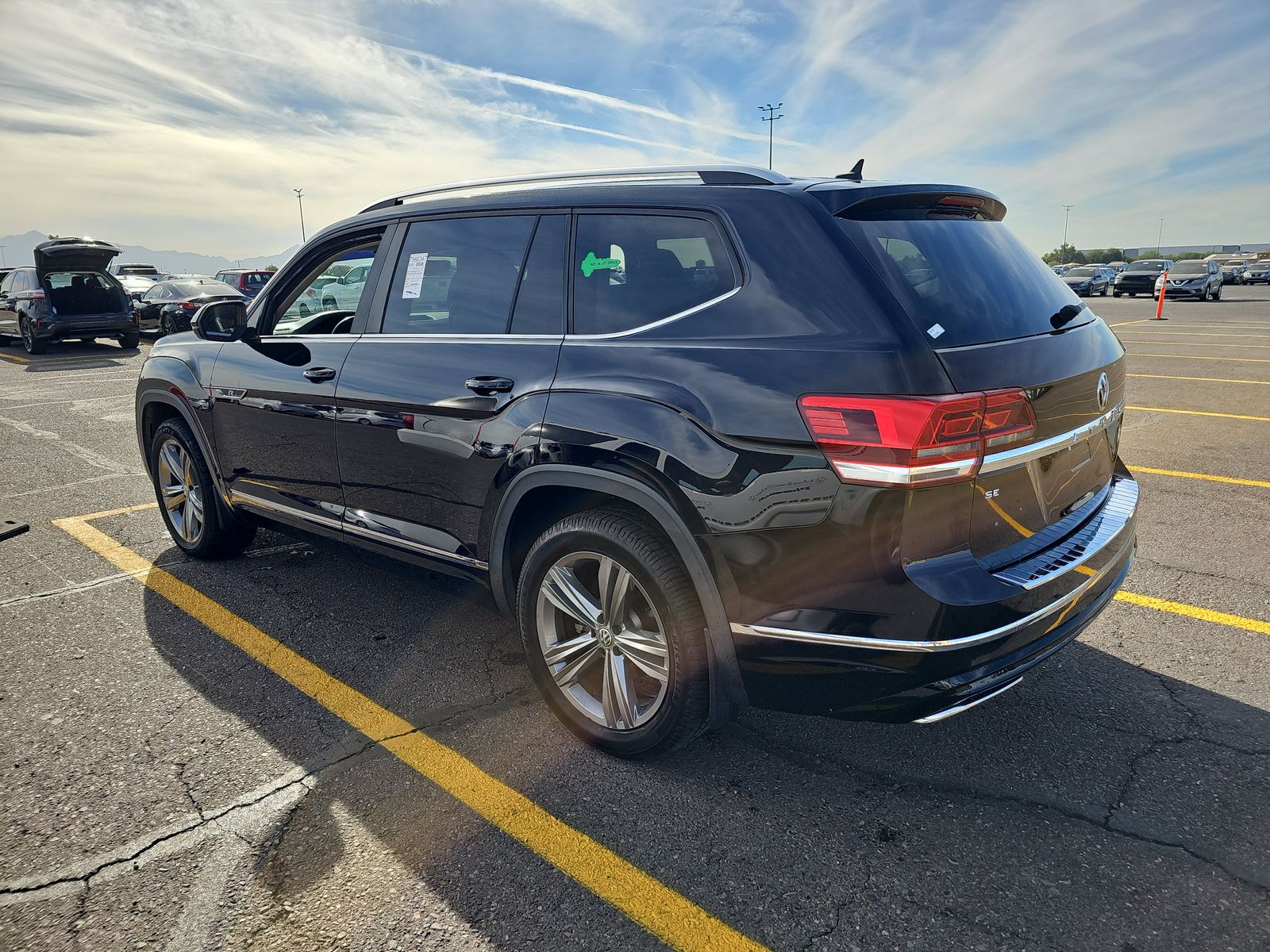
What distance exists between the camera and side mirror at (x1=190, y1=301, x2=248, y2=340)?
13.3 ft

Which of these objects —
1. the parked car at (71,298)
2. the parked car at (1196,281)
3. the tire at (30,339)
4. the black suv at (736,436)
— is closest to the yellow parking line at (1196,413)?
the black suv at (736,436)

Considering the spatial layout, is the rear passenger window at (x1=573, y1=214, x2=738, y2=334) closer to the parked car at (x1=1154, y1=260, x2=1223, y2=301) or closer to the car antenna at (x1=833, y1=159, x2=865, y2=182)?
the car antenna at (x1=833, y1=159, x2=865, y2=182)

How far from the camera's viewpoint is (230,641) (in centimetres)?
369

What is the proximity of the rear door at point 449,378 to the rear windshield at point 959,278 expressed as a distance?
3.53ft

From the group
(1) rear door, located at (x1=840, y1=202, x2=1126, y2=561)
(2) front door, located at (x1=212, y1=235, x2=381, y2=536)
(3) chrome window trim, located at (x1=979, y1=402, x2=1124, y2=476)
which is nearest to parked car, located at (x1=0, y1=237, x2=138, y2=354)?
(2) front door, located at (x1=212, y1=235, x2=381, y2=536)

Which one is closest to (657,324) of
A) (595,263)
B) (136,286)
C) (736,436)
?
(595,263)

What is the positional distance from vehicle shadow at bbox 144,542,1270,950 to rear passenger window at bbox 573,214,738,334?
1.22m

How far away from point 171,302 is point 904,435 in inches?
808

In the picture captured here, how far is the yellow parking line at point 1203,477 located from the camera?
5877 mm

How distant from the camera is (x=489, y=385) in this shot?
9.52ft

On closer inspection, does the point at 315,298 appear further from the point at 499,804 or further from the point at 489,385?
the point at 499,804

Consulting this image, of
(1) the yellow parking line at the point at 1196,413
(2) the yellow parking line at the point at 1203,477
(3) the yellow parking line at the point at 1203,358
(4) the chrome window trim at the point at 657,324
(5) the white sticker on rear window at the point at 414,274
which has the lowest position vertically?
(2) the yellow parking line at the point at 1203,477

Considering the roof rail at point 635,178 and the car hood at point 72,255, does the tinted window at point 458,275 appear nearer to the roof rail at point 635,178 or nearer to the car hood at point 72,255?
the roof rail at point 635,178

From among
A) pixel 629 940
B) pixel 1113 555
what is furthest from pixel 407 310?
pixel 1113 555
